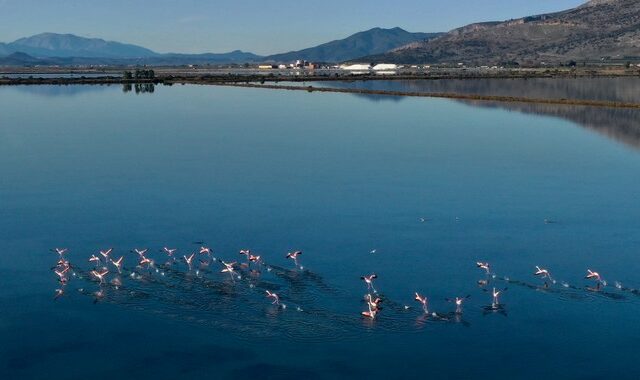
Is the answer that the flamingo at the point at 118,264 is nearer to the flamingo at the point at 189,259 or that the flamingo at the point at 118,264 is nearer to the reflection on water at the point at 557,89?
the flamingo at the point at 189,259

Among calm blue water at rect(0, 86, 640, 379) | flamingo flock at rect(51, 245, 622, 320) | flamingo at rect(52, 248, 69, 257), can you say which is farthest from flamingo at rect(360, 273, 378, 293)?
flamingo at rect(52, 248, 69, 257)

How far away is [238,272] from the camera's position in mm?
25328

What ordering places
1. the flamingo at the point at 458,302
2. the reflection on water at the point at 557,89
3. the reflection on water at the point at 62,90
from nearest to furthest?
the flamingo at the point at 458,302, the reflection on water at the point at 557,89, the reflection on water at the point at 62,90

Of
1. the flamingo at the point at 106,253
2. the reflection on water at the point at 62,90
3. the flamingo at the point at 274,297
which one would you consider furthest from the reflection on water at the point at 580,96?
the reflection on water at the point at 62,90

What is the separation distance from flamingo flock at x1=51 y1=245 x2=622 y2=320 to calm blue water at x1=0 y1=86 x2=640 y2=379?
0.26 m

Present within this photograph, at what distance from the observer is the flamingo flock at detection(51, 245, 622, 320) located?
2253 cm

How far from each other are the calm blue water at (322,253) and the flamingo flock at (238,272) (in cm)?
26

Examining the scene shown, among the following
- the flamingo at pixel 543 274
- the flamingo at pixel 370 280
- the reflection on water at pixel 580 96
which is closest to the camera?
the flamingo at pixel 370 280

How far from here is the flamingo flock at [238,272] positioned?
22531mm

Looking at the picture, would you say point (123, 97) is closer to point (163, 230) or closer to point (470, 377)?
point (163, 230)

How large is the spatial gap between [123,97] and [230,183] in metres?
73.2

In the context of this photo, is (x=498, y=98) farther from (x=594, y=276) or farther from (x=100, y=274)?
(x=100, y=274)

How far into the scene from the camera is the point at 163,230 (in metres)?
30.7

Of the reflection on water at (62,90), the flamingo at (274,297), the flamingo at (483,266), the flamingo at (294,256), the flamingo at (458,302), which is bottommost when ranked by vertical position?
the flamingo at (458,302)
